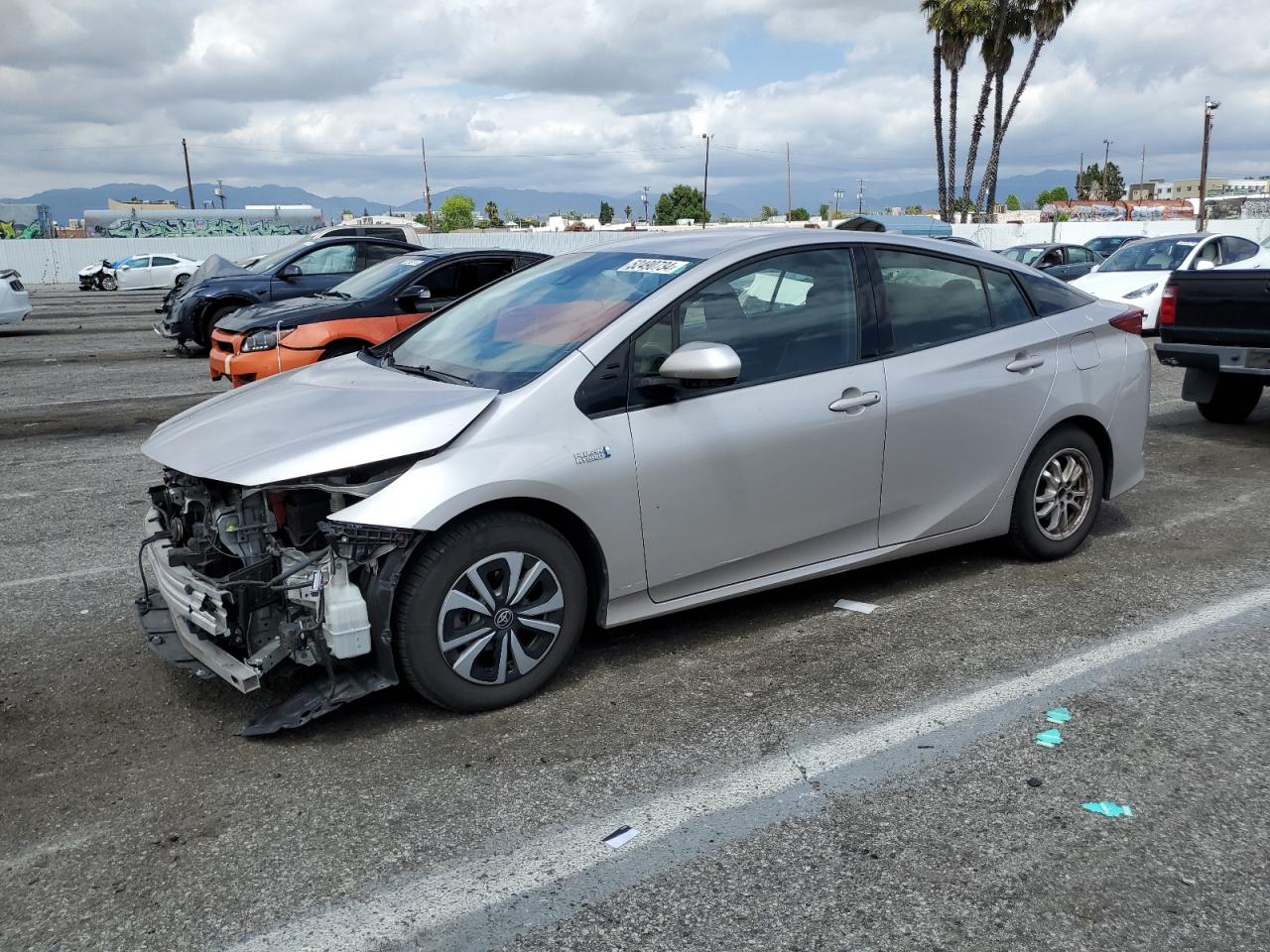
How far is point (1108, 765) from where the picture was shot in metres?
3.48

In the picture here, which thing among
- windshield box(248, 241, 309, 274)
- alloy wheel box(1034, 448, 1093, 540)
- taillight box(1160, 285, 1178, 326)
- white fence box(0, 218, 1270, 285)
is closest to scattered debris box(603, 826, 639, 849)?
alloy wheel box(1034, 448, 1093, 540)

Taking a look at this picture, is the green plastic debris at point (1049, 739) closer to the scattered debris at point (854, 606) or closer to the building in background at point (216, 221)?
the scattered debris at point (854, 606)

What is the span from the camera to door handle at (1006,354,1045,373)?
5086 millimetres

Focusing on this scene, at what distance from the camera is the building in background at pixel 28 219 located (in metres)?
67.3

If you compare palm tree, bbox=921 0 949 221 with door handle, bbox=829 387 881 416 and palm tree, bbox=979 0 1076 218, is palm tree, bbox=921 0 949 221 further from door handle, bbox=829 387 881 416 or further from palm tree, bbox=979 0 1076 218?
door handle, bbox=829 387 881 416

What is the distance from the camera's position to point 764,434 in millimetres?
4281

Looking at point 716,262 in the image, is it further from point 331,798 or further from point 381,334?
point 381,334

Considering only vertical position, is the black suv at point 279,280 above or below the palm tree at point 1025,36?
below

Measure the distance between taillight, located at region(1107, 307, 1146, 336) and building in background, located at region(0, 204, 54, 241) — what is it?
73260 millimetres

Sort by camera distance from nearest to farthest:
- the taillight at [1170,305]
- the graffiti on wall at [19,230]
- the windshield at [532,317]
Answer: the windshield at [532,317]
the taillight at [1170,305]
the graffiti on wall at [19,230]

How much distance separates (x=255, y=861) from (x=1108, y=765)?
262cm

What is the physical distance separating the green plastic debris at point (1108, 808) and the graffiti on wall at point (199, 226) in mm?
67163

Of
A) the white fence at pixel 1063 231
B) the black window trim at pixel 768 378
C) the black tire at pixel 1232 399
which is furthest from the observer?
the white fence at pixel 1063 231

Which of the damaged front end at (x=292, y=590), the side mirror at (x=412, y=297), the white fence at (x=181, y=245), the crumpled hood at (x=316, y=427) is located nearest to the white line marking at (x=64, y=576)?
the crumpled hood at (x=316, y=427)
